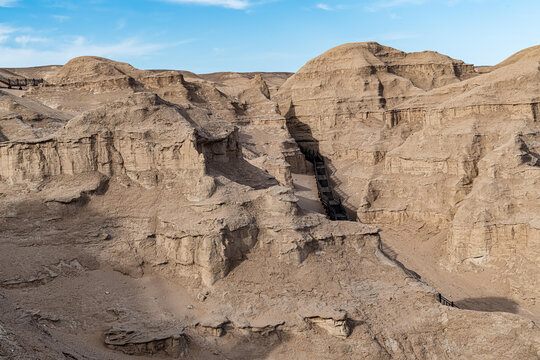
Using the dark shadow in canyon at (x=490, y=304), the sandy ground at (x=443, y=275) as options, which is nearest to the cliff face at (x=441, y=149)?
the sandy ground at (x=443, y=275)

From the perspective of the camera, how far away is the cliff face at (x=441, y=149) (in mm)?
22375

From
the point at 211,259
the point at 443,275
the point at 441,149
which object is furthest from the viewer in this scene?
the point at 441,149

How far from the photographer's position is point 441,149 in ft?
92.3

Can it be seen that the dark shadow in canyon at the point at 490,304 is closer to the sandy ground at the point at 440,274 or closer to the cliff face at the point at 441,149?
the sandy ground at the point at 440,274

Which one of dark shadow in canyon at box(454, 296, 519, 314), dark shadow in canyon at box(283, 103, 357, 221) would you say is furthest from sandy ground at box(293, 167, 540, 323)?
dark shadow in canyon at box(283, 103, 357, 221)

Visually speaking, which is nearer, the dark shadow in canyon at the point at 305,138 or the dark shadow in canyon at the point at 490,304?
the dark shadow in canyon at the point at 490,304

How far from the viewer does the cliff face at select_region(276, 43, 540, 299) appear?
22375mm

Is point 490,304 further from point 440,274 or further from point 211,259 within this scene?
point 211,259

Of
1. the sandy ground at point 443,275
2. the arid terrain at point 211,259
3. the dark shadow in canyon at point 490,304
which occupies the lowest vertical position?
the dark shadow in canyon at point 490,304

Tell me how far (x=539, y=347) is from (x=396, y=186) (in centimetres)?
1634

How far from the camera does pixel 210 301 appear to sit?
13750 mm

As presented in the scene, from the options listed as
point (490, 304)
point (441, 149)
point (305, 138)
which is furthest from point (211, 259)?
point (305, 138)

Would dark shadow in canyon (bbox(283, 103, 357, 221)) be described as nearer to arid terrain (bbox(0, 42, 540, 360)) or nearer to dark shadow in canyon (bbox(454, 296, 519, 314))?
arid terrain (bbox(0, 42, 540, 360))

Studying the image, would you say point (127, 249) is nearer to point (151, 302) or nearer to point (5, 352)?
point (151, 302)
